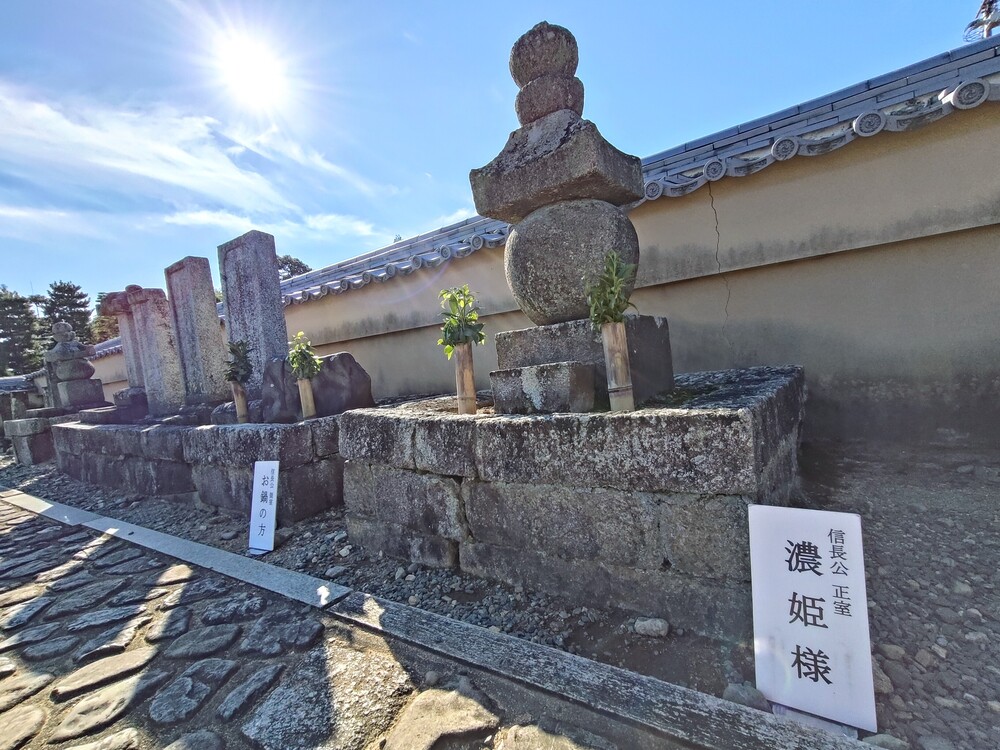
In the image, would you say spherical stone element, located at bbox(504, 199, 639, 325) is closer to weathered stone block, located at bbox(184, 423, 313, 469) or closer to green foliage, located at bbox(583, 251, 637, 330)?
green foliage, located at bbox(583, 251, 637, 330)

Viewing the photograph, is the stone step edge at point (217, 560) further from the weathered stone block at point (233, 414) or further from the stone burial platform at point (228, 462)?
the weathered stone block at point (233, 414)

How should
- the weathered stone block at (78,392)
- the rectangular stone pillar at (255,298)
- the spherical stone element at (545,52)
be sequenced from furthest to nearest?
1. the weathered stone block at (78,392)
2. the rectangular stone pillar at (255,298)
3. the spherical stone element at (545,52)

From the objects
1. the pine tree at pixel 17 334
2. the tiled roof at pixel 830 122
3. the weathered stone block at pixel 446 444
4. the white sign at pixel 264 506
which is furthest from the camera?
the pine tree at pixel 17 334

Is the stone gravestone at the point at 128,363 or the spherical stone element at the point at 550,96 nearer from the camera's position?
the spherical stone element at the point at 550,96

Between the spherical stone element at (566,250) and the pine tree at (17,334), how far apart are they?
33616mm

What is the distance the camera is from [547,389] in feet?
8.20

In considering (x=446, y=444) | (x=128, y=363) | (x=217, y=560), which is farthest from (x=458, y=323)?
(x=128, y=363)

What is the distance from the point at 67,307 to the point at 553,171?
131 ft

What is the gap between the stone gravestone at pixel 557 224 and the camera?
2596 mm

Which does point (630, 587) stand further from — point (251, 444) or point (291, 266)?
point (291, 266)

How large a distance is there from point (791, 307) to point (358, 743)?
4.18m

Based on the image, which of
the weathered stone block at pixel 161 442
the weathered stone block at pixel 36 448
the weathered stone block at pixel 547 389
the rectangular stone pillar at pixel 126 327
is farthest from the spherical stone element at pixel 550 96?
the weathered stone block at pixel 36 448

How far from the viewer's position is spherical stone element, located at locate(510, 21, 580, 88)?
9.21ft

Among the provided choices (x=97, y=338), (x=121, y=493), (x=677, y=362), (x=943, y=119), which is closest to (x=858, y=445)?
(x=677, y=362)
